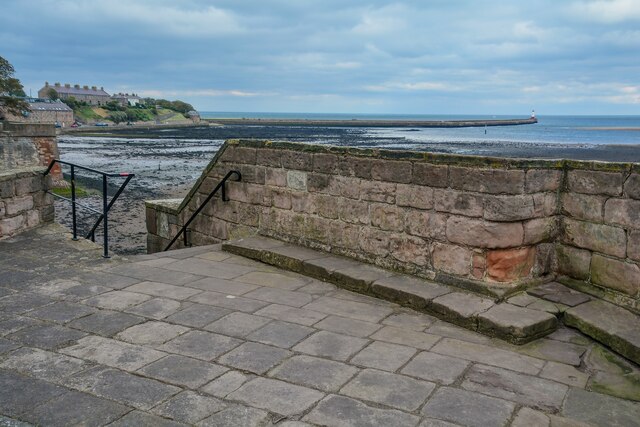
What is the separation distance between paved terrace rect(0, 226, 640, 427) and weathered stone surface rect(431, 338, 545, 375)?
0.05 ft

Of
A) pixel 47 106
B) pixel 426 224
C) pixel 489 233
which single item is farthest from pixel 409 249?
pixel 47 106

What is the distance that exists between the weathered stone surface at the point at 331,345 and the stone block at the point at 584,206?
224cm

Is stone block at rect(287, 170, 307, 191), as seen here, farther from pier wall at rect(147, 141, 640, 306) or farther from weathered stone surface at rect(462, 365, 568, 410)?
weathered stone surface at rect(462, 365, 568, 410)

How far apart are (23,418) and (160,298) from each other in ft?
6.74

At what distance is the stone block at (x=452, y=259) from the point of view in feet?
16.2

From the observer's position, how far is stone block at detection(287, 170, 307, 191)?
6423 mm

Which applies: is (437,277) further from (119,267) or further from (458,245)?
(119,267)

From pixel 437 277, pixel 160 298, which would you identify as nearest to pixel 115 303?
pixel 160 298

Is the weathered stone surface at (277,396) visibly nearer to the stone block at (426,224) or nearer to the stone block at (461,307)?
the stone block at (461,307)

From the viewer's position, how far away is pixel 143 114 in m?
129

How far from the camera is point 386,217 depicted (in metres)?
5.57

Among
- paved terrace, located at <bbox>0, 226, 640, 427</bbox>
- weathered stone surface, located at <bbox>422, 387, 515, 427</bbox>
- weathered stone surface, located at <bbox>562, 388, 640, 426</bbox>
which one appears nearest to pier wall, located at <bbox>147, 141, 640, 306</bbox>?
paved terrace, located at <bbox>0, 226, 640, 427</bbox>

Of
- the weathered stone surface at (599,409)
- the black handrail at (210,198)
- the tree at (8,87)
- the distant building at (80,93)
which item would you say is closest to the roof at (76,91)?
the distant building at (80,93)

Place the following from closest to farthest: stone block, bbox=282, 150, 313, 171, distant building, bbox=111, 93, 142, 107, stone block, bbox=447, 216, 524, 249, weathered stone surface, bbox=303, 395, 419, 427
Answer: weathered stone surface, bbox=303, 395, 419, 427 < stone block, bbox=447, 216, 524, 249 < stone block, bbox=282, 150, 313, 171 < distant building, bbox=111, 93, 142, 107
